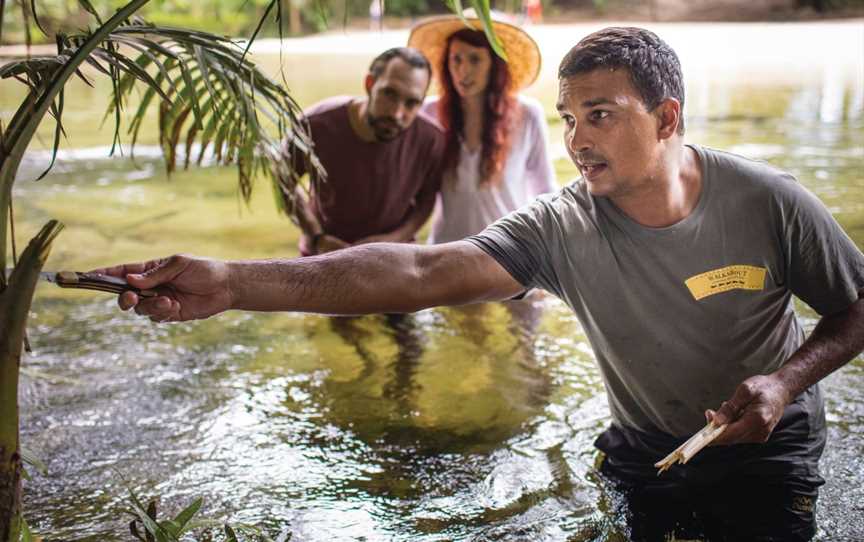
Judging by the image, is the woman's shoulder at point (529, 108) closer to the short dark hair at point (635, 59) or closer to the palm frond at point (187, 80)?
the palm frond at point (187, 80)

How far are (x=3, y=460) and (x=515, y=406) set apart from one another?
2.31m

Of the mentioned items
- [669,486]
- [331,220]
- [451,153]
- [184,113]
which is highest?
[184,113]

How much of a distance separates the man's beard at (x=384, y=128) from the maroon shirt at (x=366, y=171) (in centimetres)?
6

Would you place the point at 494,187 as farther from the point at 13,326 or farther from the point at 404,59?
the point at 13,326

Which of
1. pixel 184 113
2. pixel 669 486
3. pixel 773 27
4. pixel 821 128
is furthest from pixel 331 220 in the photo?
pixel 773 27

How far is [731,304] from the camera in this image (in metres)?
2.47

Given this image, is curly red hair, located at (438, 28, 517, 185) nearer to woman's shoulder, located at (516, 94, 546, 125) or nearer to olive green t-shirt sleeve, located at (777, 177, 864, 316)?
woman's shoulder, located at (516, 94, 546, 125)

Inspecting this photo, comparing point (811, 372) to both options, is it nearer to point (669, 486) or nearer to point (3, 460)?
point (669, 486)

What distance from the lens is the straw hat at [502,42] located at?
14.9 feet

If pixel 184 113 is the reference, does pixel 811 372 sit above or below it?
below

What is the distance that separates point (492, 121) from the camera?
4648mm

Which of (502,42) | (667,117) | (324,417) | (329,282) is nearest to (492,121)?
(502,42)

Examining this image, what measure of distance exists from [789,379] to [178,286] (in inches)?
57.1

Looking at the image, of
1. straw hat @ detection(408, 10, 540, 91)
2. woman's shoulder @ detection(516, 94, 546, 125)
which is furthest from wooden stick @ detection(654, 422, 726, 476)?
woman's shoulder @ detection(516, 94, 546, 125)
